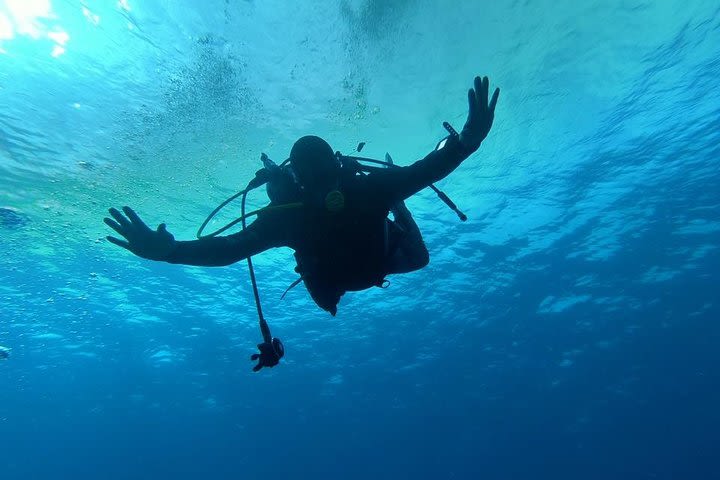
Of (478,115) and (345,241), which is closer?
(478,115)

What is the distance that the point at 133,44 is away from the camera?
27.1 ft

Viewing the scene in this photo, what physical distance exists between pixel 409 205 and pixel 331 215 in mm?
11314

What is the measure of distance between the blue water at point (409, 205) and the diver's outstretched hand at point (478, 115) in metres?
5.78

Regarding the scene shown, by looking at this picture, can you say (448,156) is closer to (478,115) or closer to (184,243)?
(478,115)

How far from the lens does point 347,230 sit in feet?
13.0

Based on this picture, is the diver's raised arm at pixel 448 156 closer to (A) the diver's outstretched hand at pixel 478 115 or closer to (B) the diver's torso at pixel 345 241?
(A) the diver's outstretched hand at pixel 478 115

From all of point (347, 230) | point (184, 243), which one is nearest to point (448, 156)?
point (347, 230)

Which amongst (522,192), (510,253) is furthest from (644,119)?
(510,253)

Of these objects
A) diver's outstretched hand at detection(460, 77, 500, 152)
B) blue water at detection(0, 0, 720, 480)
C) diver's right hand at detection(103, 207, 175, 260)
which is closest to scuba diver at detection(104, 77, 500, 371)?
diver's outstretched hand at detection(460, 77, 500, 152)

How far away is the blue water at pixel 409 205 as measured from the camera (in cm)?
888

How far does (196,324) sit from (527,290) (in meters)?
19.6

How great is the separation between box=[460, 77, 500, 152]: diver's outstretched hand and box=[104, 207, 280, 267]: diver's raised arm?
2.08m

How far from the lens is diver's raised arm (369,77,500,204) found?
351 centimetres

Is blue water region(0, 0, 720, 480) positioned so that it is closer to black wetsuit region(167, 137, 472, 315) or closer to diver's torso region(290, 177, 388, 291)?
black wetsuit region(167, 137, 472, 315)
